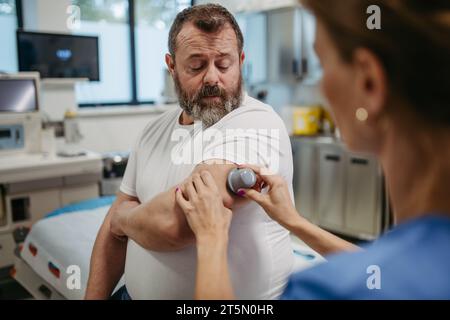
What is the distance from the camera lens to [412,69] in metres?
0.51

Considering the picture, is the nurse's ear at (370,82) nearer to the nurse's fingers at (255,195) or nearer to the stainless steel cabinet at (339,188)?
the nurse's fingers at (255,195)

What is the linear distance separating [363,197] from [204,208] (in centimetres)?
300

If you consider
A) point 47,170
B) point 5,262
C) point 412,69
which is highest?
point 412,69

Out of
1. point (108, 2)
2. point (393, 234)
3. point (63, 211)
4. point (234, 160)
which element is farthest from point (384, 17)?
point (63, 211)

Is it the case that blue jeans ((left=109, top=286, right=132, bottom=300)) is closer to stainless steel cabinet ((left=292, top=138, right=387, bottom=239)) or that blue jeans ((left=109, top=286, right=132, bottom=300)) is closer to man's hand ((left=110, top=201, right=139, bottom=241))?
man's hand ((left=110, top=201, right=139, bottom=241))

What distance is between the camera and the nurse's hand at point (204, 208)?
75 cm

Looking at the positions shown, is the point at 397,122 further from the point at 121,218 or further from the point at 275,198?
the point at 121,218

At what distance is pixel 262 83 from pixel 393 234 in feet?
13.1

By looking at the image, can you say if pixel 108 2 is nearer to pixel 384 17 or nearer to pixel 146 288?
pixel 146 288

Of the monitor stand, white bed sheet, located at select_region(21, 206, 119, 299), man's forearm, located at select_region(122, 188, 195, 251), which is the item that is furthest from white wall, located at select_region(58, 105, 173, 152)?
man's forearm, located at select_region(122, 188, 195, 251)

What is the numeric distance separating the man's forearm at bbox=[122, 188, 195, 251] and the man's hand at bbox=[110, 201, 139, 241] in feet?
0.18

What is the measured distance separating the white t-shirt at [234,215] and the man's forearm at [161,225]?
58 millimetres

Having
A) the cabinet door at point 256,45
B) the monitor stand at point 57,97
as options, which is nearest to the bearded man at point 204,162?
the monitor stand at point 57,97

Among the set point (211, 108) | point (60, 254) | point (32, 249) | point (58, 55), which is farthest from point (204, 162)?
point (58, 55)
